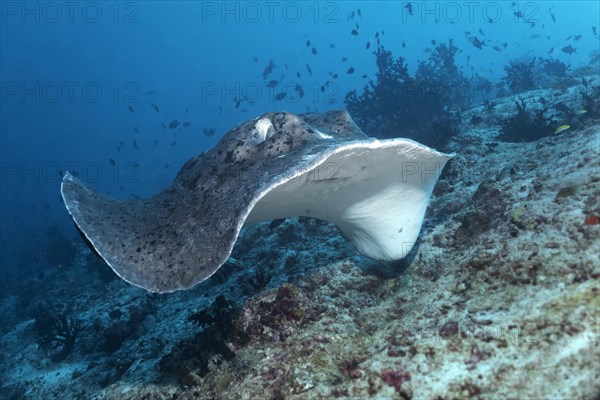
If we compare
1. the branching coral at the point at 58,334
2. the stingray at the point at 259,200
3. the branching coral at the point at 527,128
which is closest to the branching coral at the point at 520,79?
the branching coral at the point at 527,128

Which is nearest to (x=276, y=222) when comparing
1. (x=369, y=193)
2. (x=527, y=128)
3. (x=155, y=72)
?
(x=369, y=193)

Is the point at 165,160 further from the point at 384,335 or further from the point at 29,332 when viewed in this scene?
the point at 384,335

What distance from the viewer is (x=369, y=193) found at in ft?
11.1

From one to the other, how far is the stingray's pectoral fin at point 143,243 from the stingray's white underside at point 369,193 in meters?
0.63

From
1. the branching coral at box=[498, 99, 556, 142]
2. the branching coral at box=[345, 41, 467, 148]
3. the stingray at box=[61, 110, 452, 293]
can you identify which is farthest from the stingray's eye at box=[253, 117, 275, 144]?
the branching coral at box=[498, 99, 556, 142]

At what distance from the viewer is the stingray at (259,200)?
251 cm

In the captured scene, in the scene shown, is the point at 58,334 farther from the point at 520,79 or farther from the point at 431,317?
the point at 520,79

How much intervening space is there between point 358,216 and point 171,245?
184 cm

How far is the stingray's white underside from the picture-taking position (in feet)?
8.73

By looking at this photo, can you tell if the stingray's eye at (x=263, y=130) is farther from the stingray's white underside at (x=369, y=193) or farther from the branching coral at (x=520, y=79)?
the branching coral at (x=520, y=79)

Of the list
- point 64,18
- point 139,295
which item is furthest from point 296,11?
point 139,295

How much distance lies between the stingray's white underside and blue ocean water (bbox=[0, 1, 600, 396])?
56.0 feet

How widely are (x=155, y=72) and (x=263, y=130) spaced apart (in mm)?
115236

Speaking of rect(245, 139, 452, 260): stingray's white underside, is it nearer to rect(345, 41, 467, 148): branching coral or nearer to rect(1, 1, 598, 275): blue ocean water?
rect(345, 41, 467, 148): branching coral
